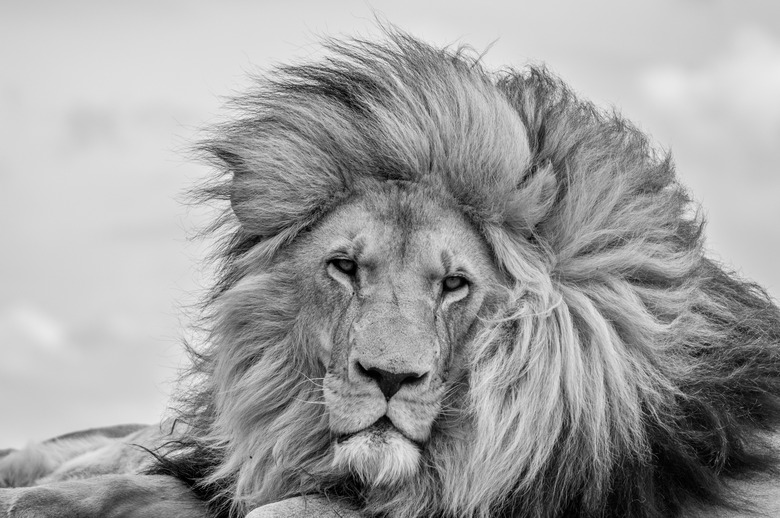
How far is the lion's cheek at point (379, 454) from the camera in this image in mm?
3926

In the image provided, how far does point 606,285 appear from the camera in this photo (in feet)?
14.4

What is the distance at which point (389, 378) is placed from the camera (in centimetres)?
389

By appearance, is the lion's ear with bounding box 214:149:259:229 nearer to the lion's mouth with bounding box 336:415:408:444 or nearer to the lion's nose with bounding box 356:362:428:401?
the lion's nose with bounding box 356:362:428:401

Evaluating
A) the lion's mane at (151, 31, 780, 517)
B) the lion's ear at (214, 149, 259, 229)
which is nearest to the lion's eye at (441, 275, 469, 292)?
the lion's mane at (151, 31, 780, 517)

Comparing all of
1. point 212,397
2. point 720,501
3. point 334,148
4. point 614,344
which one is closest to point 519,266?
point 614,344

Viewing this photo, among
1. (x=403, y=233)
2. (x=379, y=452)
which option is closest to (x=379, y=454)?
(x=379, y=452)

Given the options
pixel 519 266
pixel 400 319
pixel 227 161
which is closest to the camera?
pixel 400 319

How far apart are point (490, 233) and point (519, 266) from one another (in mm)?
155

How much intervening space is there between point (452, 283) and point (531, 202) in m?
0.44

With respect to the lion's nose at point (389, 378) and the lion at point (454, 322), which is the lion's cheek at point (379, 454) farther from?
the lion's nose at point (389, 378)

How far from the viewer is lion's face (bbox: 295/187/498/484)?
392 cm

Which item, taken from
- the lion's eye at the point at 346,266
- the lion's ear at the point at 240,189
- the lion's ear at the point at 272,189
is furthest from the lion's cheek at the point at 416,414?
the lion's ear at the point at 240,189

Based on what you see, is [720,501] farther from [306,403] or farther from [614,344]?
[306,403]

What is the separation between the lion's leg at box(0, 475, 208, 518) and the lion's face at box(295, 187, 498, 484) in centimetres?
98
